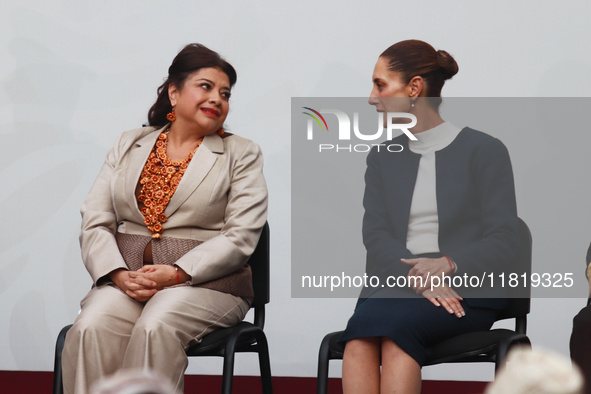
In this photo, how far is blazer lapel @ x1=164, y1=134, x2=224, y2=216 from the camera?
2615mm

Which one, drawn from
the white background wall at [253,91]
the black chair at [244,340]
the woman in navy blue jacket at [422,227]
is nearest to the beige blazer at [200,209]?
the black chair at [244,340]

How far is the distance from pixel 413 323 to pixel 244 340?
560 millimetres

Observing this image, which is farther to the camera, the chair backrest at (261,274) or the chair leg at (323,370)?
the chair backrest at (261,274)

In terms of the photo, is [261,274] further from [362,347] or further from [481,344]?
[481,344]

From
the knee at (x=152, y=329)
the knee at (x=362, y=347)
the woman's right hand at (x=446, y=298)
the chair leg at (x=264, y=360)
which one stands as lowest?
the chair leg at (x=264, y=360)

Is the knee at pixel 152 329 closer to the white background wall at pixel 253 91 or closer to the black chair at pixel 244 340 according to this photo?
the black chair at pixel 244 340

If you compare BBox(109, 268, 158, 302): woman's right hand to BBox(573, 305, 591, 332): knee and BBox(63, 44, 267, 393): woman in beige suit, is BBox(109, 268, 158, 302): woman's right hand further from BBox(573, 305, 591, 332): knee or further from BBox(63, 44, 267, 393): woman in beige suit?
BBox(573, 305, 591, 332): knee

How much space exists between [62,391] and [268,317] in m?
1.43

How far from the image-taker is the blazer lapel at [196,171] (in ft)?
8.58

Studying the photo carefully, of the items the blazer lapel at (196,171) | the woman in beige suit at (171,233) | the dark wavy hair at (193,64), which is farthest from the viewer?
the dark wavy hair at (193,64)

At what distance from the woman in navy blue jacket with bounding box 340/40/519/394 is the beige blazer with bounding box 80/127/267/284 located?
411mm

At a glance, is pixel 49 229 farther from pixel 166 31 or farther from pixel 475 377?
pixel 475 377

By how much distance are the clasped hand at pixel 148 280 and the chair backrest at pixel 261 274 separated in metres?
0.27

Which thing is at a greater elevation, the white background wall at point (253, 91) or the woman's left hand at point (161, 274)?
the white background wall at point (253, 91)
